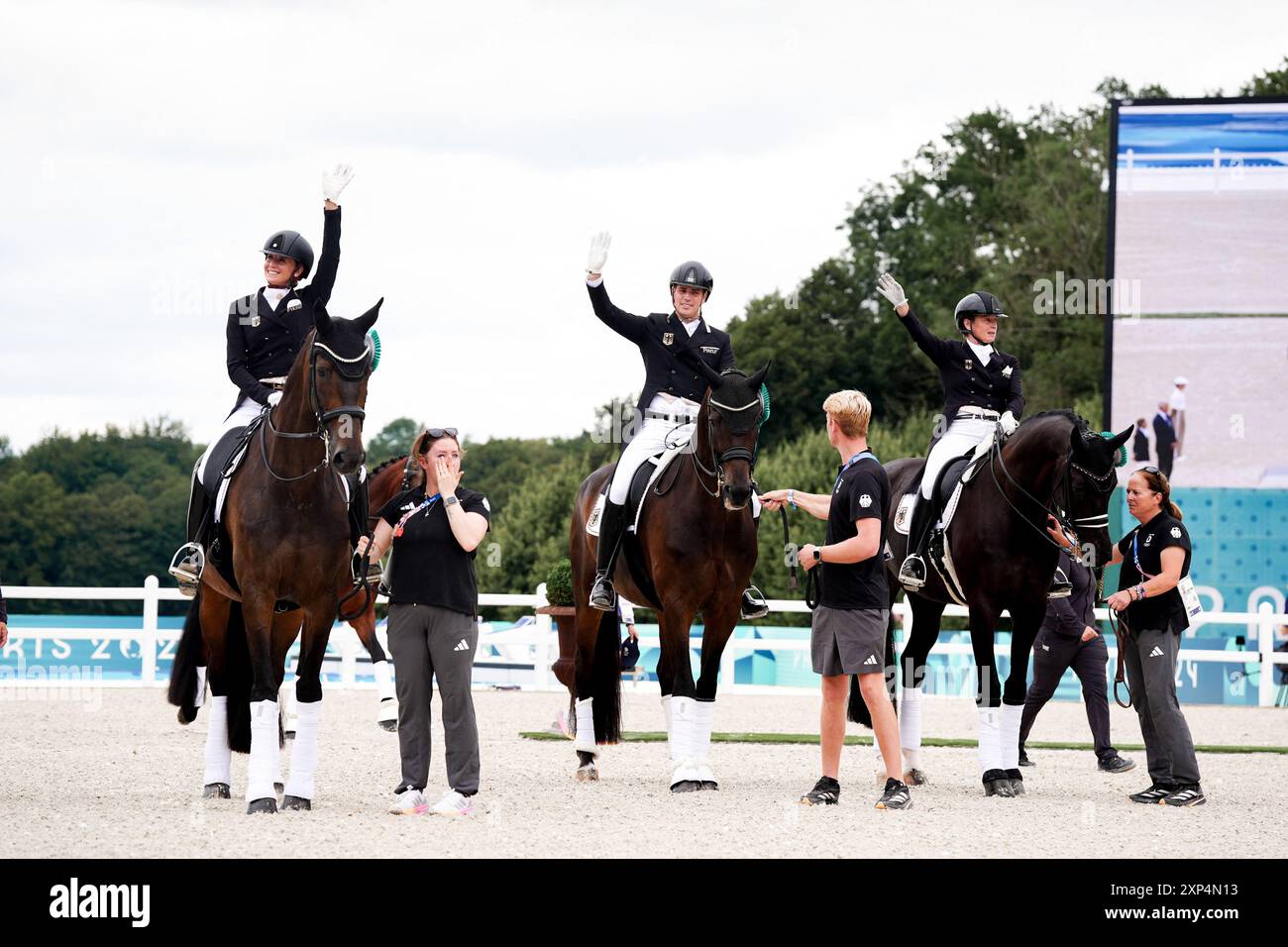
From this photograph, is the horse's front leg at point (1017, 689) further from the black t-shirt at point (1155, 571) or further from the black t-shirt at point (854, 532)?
the black t-shirt at point (854, 532)

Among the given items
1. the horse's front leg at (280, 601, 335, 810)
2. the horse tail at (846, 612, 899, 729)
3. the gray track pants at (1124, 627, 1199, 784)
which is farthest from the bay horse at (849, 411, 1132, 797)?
the horse's front leg at (280, 601, 335, 810)

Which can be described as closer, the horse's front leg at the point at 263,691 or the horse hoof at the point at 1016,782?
the horse's front leg at the point at 263,691

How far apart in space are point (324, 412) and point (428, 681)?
1603 mm

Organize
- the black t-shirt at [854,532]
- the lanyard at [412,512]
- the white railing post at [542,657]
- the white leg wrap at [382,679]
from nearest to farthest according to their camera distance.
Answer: the lanyard at [412,512] → the black t-shirt at [854,532] → the white leg wrap at [382,679] → the white railing post at [542,657]

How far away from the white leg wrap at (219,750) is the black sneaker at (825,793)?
362cm

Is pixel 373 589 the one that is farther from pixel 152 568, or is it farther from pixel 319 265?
pixel 152 568

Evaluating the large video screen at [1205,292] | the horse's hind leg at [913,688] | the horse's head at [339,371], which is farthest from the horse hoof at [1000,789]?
the large video screen at [1205,292]

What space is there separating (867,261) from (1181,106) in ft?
95.3

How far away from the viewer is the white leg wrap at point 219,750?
9883 mm

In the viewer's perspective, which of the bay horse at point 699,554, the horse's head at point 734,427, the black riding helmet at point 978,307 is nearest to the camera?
the horse's head at point 734,427

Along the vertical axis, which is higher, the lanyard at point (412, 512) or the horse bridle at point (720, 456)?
the horse bridle at point (720, 456)

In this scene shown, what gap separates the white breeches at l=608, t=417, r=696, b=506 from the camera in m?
11.4

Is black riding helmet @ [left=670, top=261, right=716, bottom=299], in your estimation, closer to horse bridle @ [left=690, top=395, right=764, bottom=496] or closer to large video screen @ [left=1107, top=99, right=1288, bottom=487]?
horse bridle @ [left=690, top=395, right=764, bottom=496]
